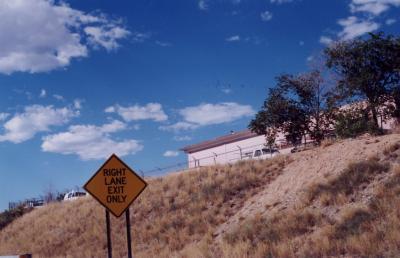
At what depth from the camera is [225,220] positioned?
89.6ft

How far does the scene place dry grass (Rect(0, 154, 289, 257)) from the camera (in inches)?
1092

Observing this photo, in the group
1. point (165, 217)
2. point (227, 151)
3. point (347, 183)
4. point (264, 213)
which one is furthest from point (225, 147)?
point (347, 183)

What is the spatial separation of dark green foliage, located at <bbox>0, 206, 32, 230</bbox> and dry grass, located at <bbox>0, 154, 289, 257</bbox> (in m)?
10.2

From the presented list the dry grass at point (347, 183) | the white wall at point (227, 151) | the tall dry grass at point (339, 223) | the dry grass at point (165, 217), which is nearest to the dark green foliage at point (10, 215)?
the dry grass at point (165, 217)

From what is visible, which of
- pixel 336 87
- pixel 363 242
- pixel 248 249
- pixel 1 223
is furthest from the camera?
pixel 1 223

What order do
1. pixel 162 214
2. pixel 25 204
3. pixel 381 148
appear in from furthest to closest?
pixel 25 204 < pixel 162 214 < pixel 381 148

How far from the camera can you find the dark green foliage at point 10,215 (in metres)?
51.5

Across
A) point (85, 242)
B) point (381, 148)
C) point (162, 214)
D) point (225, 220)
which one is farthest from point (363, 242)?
point (85, 242)

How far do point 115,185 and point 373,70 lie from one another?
88.2ft

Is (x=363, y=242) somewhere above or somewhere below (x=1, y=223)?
below

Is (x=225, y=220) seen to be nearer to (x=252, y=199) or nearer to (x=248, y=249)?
(x=252, y=199)

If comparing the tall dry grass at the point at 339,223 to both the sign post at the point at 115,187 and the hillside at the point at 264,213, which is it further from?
the sign post at the point at 115,187

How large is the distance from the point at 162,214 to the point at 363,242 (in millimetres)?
17638

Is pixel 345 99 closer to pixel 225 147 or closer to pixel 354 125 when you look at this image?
pixel 354 125
